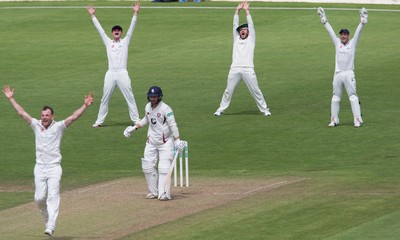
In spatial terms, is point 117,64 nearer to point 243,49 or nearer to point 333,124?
point 243,49

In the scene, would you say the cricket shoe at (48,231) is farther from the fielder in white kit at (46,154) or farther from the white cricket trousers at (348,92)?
the white cricket trousers at (348,92)

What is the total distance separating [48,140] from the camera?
22938 millimetres

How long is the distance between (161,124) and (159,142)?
0.38 meters

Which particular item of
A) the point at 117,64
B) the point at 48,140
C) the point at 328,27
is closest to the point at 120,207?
the point at 48,140

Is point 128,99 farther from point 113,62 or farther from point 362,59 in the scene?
point 362,59

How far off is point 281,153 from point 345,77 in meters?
3.63

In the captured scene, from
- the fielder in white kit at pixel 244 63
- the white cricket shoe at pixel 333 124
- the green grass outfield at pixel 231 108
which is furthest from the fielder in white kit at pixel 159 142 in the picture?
the fielder in white kit at pixel 244 63

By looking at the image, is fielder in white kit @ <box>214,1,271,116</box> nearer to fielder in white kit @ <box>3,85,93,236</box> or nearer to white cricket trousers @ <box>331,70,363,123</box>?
white cricket trousers @ <box>331,70,363,123</box>

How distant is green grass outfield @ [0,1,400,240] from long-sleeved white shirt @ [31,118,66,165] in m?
2.12

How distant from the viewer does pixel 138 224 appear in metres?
23.5

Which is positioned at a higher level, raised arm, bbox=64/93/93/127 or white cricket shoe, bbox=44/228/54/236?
raised arm, bbox=64/93/93/127

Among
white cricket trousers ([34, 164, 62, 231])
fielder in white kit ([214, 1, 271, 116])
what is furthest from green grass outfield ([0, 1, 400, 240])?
white cricket trousers ([34, 164, 62, 231])

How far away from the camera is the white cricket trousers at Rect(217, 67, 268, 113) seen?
120ft

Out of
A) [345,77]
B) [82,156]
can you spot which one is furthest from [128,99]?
[345,77]
